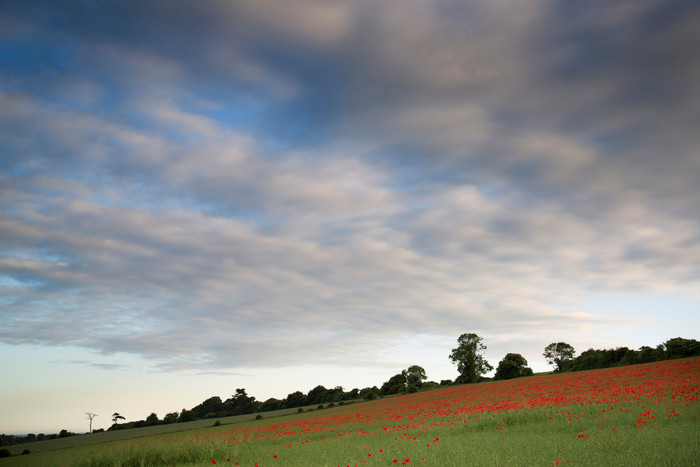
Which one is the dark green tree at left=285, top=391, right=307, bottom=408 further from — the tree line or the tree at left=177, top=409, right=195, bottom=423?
the tree at left=177, top=409, right=195, bottom=423

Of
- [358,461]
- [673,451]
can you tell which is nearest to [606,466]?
[673,451]

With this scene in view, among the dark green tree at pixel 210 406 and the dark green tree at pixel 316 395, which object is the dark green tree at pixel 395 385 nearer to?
the dark green tree at pixel 316 395

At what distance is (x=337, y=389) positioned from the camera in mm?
114438

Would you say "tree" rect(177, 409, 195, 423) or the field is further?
"tree" rect(177, 409, 195, 423)

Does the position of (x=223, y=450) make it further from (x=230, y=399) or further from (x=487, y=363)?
(x=230, y=399)

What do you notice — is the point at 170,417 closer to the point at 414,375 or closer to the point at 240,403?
the point at 240,403

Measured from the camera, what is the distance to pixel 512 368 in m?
89.1

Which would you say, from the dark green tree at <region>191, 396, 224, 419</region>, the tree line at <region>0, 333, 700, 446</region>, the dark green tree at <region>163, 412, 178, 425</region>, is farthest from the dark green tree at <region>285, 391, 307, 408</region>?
the dark green tree at <region>163, 412, 178, 425</region>

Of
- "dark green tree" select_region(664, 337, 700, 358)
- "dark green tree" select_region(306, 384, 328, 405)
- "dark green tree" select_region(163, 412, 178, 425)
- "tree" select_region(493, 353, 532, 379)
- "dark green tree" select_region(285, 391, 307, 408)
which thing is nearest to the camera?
"dark green tree" select_region(664, 337, 700, 358)

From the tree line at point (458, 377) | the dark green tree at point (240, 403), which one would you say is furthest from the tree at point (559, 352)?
the dark green tree at point (240, 403)

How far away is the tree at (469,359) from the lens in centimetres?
9819

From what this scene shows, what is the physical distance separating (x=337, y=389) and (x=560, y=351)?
62.1 metres

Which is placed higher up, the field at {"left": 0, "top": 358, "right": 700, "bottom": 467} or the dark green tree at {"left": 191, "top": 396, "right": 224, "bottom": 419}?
the field at {"left": 0, "top": 358, "right": 700, "bottom": 467}

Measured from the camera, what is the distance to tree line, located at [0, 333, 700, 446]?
66375 mm
